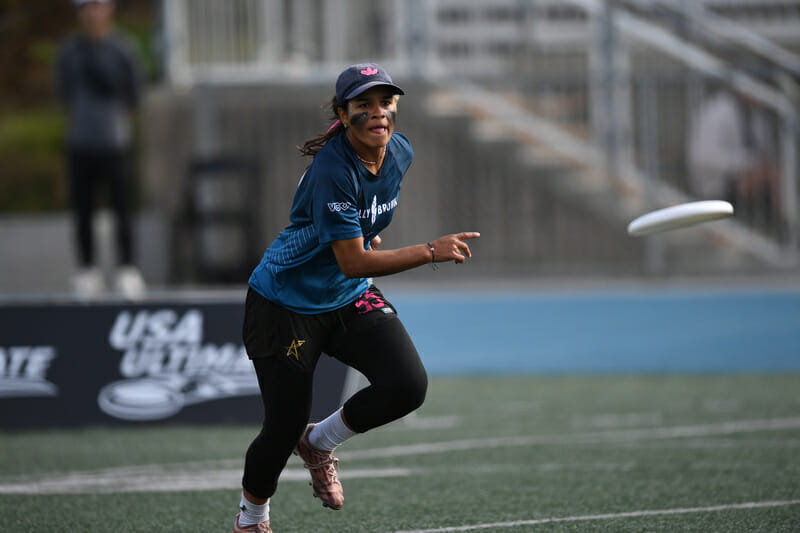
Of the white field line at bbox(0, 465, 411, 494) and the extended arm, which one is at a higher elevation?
the extended arm

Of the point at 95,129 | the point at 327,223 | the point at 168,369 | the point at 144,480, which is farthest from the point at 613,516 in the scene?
the point at 95,129

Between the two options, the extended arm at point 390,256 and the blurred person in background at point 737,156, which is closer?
the extended arm at point 390,256

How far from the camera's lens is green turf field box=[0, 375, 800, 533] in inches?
225

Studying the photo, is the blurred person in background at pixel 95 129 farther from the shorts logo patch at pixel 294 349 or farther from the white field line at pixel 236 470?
the shorts logo patch at pixel 294 349

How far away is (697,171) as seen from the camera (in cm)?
1222

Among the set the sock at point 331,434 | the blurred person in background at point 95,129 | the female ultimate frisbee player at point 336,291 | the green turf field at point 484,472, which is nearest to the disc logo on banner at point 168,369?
the green turf field at point 484,472

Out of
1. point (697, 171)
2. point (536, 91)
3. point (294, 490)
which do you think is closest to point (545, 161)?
point (536, 91)

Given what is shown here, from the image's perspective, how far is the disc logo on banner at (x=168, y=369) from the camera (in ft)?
28.9

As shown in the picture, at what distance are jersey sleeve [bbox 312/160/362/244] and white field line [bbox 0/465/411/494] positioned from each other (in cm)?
241

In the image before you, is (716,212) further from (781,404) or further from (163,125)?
(163,125)

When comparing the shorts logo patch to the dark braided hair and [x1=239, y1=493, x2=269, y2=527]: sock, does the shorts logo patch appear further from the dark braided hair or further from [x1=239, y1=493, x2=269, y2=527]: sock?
the dark braided hair

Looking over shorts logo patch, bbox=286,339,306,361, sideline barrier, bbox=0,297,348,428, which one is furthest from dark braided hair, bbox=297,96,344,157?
sideline barrier, bbox=0,297,348,428

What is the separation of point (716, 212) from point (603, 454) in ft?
8.38

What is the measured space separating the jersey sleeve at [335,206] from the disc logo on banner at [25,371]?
4.65m
